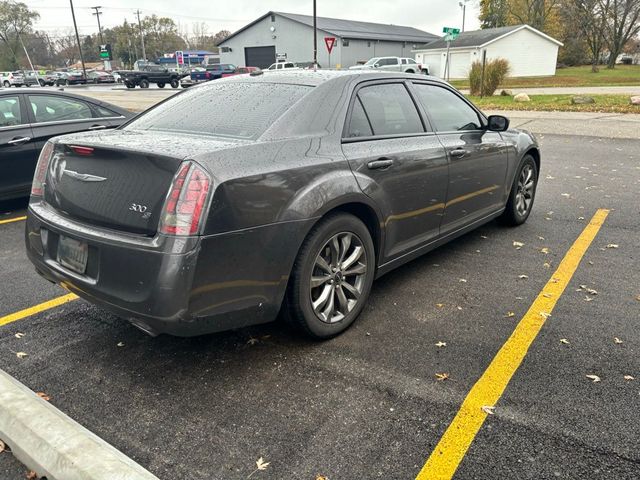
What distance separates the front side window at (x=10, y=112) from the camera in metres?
6.21

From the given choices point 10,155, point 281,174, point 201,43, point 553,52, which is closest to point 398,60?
point 553,52

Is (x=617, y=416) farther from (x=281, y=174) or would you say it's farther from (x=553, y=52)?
(x=553, y=52)

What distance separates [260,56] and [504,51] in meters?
26.8

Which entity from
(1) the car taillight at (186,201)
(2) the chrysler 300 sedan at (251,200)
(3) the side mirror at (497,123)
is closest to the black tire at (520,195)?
(3) the side mirror at (497,123)

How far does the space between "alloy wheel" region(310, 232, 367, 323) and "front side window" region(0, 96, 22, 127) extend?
505 centimetres

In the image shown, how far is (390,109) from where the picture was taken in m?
3.78

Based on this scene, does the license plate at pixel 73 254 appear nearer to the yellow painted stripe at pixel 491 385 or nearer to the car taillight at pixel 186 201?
the car taillight at pixel 186 201

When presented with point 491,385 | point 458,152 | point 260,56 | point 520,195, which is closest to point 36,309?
point 491,385

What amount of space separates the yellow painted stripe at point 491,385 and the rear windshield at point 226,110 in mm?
1824

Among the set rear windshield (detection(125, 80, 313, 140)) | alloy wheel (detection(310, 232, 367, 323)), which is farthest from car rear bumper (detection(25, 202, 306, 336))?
rear windshield (detection(125, 80, 313, 140))

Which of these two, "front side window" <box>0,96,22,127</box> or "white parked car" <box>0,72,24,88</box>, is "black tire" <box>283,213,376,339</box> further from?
"white parked car" <box>0,72,24,88</box>

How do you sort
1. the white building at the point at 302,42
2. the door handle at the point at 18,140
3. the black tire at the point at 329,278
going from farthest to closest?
the white building at the point at 302,42 → the door handle at the point at 18,140 → the black tire at the point at 329,278

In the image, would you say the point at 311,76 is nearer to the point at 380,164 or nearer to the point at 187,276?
the point at 380,164

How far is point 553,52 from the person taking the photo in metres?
51.2
